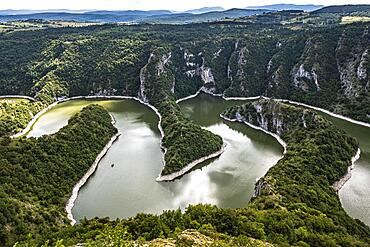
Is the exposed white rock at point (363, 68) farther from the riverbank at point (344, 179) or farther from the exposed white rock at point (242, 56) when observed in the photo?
the riverbank at point (344, 179)

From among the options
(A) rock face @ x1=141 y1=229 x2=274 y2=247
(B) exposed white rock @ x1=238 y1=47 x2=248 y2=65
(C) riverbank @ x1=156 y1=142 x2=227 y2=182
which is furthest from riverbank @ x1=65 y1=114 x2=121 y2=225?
(B) exposed white rock @ x1=238 y1=47 x2=248 y2=65

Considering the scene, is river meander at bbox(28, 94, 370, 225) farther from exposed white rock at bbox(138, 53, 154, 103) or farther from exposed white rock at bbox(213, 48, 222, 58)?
exposed white rock at bbox(213, 48, 222, 58)

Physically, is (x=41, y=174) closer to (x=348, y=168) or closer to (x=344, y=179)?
(x=344, y=179)

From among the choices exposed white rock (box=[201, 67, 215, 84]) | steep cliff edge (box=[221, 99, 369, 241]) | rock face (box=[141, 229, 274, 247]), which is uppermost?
rock face (box=[141, 229, 274, 247])

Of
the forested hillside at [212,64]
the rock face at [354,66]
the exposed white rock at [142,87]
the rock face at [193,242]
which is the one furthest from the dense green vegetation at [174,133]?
the rock face at [354,66]

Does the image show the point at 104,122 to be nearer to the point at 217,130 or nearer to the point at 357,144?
the point at 217,130
